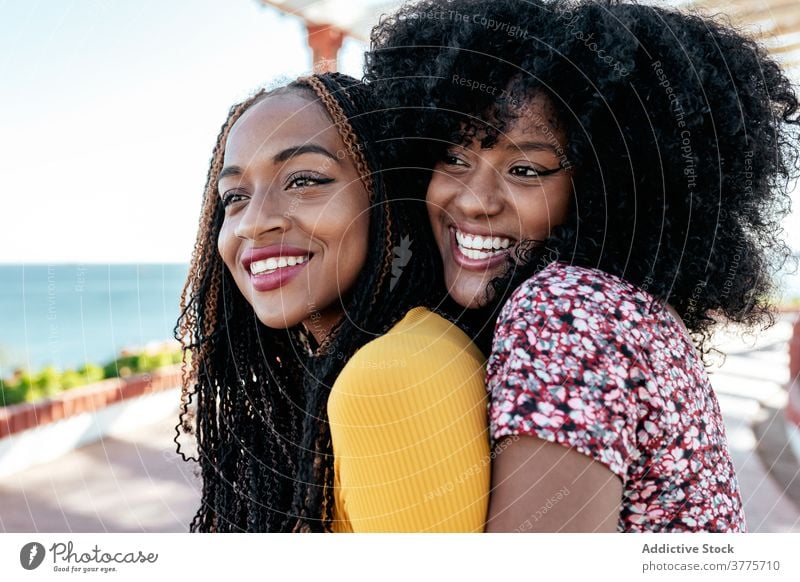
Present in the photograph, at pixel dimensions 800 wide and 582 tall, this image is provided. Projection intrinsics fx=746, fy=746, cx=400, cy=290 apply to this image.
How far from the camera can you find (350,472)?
754 mm

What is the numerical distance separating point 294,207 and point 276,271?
9 centimetres

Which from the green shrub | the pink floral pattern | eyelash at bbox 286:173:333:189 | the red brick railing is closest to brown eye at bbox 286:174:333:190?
eyelash at bbox 286:173:333:189

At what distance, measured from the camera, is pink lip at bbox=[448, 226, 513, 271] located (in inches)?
36.1

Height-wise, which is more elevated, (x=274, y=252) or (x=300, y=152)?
(x=300, y=152)

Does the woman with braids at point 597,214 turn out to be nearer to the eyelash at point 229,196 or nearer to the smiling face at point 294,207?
the smiling face at point 294,207

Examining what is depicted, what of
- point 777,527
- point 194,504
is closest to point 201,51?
point 194,504

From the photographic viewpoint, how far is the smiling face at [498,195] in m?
0.88

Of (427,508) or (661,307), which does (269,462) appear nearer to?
(427,508)

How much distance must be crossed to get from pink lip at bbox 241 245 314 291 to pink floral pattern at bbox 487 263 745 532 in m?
0.36

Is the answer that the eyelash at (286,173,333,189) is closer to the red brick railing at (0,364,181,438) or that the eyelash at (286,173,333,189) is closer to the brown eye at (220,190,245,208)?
the brown eye at (220,190,245,208)

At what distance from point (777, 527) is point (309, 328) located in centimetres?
216

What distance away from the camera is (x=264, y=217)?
38.7 inches

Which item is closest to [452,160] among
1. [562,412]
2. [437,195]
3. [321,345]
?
[437,195]

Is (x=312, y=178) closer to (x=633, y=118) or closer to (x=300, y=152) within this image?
(x=300, y=152)
